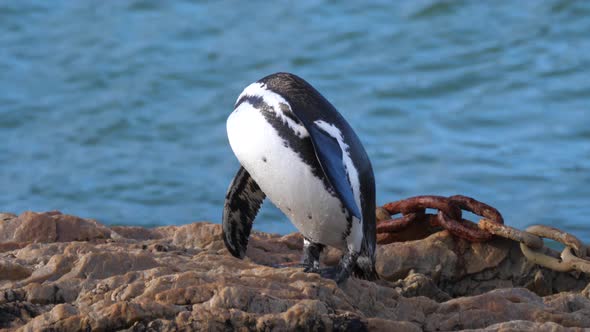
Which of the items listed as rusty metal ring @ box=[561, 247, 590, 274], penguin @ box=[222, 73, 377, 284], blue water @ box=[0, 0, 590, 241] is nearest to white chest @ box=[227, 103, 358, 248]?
penguin @ box=[222, 73, 377, 284]

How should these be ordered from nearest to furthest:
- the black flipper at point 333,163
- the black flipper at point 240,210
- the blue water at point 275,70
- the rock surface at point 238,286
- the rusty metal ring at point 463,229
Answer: the rock surface at point 238,286 → the black flipper at point 333,163 → the black flipper at point 240,210 → the rusty metal ring at point 463,229 → the blue water at point 275,70

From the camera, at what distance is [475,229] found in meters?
4.04

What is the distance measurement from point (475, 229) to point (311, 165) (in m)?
0.83

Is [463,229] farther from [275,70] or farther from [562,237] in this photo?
[275,70]

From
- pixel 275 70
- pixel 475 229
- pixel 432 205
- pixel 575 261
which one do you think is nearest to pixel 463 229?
pixel 475 229

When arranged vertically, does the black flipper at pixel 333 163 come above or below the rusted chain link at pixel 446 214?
above

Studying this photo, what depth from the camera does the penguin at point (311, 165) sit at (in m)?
3.49

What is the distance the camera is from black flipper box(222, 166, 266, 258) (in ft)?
12.7

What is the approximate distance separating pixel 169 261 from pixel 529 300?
1.05 metres

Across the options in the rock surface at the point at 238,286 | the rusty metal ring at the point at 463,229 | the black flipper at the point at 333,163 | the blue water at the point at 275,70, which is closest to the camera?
the rock surface at the point at 238,286

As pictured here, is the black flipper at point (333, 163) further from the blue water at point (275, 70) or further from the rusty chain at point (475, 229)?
the blue water at point (275, 70)

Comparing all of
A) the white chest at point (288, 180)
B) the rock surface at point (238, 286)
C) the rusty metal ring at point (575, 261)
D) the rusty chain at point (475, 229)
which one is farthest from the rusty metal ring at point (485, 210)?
the white chest at point (288, 180)

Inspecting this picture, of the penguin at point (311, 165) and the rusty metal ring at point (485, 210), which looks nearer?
the penguin at point (311, 165)

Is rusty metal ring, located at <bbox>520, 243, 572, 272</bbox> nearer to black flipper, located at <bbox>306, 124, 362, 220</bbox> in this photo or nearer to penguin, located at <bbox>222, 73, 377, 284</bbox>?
penguin, located at <bbox>222, 73, 377, 284</bbox>
